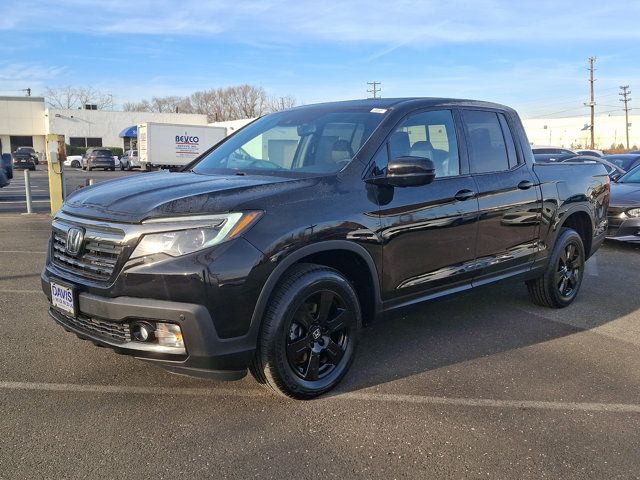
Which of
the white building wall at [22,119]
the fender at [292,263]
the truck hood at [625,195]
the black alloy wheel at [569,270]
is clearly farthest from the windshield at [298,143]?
the white building wall at [22,119]

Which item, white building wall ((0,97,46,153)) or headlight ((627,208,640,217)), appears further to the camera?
white building wall ((0,97,46,153))

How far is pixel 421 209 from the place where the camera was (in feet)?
13.2

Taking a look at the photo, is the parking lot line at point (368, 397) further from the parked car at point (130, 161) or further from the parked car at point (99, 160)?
the parked car at point (130, 161)

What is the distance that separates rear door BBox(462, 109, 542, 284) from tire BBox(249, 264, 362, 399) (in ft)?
4.80

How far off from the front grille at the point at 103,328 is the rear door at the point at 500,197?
2.74 metres

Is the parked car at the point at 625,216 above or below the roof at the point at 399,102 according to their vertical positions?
below

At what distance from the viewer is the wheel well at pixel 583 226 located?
19.3 ft

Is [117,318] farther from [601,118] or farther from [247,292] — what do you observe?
[601,118]

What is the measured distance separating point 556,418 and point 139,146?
38.8m

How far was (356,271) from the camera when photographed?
384 centimetres

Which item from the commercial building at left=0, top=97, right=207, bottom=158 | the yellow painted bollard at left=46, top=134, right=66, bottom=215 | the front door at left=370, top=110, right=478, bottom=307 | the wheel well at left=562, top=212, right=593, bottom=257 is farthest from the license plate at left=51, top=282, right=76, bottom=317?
the commercial building at left=0, top=97, right=207, bottom=158

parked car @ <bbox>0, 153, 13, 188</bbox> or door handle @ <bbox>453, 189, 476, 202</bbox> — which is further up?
parked car @ <bbox>0, 153, 13, 188</bbox>

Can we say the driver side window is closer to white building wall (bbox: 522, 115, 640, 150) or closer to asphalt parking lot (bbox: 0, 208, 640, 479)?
asphalt parking lot (bbox: 0, 208, 640, 479)

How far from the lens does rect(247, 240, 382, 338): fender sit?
3186mm
